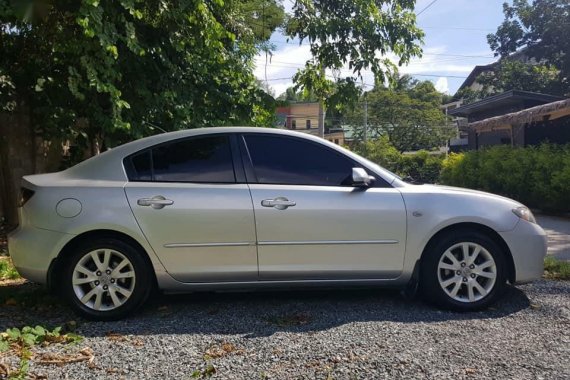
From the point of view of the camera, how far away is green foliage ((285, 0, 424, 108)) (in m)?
8.80

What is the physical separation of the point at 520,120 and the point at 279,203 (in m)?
13.6

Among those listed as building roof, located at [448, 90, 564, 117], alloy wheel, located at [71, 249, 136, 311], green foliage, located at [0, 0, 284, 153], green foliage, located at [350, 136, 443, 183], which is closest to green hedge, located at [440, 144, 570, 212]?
building roof, located at [448, 90, 564, 117]

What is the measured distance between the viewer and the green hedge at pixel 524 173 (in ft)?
39.0

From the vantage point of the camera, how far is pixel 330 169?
4.88 meters

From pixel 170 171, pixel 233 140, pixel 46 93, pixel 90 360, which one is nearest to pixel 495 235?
pixel 233 140

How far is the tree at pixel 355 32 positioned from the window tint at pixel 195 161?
15.1ft

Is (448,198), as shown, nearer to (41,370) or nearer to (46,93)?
(41,370)

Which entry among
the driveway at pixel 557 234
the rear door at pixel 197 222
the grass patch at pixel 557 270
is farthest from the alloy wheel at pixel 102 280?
the driveway at pixel 557 234

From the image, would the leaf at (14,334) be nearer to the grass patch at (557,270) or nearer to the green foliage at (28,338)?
the green foliage at (28,338)

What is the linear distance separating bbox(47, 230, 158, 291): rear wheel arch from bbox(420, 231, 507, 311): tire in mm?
2395

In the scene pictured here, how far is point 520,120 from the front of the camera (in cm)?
1617

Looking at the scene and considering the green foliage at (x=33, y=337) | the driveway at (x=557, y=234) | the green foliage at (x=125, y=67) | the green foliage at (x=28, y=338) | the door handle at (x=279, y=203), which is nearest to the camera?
the green foliage at (x=28, y=338)

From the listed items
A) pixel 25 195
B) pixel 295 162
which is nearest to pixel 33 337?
pixel 25 195

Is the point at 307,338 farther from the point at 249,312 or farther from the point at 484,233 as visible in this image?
the point at 484,233
